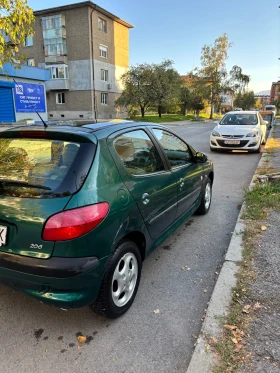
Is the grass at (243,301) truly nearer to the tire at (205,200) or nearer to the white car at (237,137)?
the tire at (205,200)

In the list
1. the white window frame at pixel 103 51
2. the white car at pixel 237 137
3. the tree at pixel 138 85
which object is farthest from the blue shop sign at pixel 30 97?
the white window frame at pixel 103 51

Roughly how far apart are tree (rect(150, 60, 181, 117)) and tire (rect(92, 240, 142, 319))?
33.9 meters

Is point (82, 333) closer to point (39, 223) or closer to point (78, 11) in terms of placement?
point (39, 223)

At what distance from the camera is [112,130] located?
2.61 m

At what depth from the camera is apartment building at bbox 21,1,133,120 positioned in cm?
3522

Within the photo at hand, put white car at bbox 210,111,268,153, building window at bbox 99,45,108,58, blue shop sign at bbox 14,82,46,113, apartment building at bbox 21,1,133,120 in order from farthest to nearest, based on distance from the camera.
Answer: building window at bbox 99,45,108,58
apartment building at bbox 21,1,133,120
blue shop sign at bbox 14,82,46,113
white car at bbox 210,111,268,153

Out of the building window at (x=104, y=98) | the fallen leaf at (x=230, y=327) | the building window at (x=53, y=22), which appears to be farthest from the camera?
the building window at (x=104, y=98)

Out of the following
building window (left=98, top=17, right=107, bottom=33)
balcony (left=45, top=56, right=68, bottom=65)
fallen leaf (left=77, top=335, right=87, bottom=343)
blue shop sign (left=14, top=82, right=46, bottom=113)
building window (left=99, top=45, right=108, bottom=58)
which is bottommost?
fallen leaf (left=77, top=335, right=87, bottom=343)

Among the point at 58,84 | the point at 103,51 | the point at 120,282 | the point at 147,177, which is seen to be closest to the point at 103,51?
the point at 103,51

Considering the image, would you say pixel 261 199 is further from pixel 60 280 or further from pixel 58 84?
pixel 58 84

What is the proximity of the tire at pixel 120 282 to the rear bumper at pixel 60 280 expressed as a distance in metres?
0.11

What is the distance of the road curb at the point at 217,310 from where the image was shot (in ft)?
6.45

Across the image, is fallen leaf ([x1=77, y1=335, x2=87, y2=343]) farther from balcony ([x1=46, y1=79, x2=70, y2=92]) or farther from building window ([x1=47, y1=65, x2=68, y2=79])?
building window ([x1=47, y1=65, x2=68, y2=79])

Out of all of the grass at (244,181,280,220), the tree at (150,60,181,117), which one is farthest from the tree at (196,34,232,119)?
the grass at (244,181,280,220)
